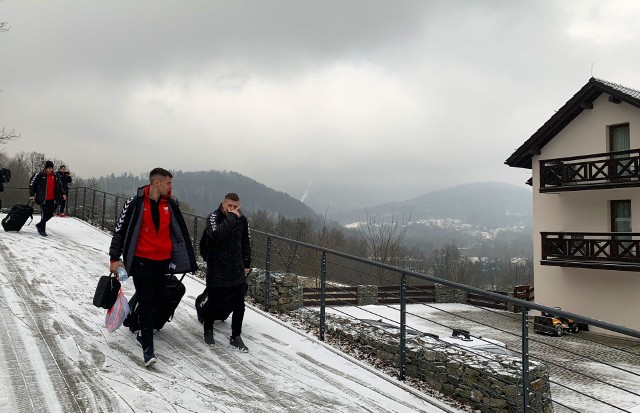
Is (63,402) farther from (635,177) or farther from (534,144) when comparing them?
(534,144)

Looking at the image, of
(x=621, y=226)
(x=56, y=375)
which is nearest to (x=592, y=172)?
(x=621, y=226)

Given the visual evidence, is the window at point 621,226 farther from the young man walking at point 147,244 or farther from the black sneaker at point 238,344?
the young man walking at point 147,244

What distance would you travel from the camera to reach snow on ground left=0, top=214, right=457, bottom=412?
381cm

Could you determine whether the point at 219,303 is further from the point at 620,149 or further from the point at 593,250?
the point at 620,149

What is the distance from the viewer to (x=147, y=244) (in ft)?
14.8

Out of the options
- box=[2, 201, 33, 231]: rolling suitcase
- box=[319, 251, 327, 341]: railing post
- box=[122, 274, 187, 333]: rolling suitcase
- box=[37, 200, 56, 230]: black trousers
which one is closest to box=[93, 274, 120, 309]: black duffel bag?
box=[122, 274, 187, 333]: rolling suitcase

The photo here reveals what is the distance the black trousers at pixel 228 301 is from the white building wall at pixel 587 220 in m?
18.4

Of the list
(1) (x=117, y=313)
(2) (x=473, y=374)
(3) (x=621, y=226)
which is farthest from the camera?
(3) (x=621, y=226)

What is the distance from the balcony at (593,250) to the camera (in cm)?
1809

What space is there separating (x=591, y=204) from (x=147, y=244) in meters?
20.9

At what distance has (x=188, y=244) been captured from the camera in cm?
497

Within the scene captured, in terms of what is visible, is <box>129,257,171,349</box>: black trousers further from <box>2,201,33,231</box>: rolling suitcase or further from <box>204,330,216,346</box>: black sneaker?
<box>2,201,33,231</box>: rolling suitcase

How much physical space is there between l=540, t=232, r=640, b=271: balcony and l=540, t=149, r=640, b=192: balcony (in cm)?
202

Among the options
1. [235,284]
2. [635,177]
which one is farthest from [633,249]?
[235,284]
